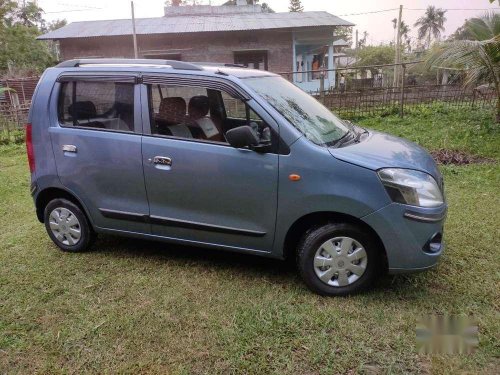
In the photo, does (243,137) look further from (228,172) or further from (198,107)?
(198,107)

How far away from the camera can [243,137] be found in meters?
3.15

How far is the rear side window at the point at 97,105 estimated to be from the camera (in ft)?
12.1

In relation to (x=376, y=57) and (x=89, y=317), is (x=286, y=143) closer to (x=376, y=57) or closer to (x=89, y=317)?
(x=89, y=317)

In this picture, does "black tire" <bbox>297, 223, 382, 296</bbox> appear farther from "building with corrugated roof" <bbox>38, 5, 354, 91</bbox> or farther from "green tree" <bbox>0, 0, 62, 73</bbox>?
"green tree" <bbox>0, 0, 62, 73</bbox>

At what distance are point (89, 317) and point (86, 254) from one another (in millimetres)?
1237

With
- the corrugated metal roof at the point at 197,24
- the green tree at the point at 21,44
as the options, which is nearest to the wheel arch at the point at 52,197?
the corrugated metal roof at the point at 197,24

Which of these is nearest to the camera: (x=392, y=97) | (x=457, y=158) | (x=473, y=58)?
(x=457, y=158)

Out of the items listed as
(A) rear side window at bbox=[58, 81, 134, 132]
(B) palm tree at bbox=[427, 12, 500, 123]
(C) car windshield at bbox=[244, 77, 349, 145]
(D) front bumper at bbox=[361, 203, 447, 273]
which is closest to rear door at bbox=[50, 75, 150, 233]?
(A) rear side window at bbox=[58, 81, 134, 132]

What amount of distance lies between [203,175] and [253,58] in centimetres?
1864

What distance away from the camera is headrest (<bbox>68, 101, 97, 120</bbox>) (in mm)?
3832

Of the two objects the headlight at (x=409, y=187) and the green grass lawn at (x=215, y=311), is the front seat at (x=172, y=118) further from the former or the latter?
the headlight at (x=409, y=187)

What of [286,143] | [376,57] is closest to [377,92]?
[286,143]

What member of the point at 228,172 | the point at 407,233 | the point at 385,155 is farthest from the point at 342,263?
the point at 228,172

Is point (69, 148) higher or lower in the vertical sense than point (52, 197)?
higher
